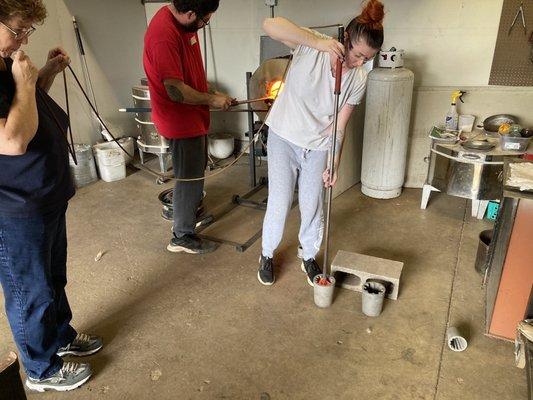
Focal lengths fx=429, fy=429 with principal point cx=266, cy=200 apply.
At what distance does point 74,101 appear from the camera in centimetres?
407

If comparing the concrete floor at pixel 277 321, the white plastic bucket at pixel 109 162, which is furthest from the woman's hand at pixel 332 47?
the white plastic bucket at pixel 109 162

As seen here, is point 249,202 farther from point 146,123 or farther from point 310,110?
point 310,110

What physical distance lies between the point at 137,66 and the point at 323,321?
3638mm

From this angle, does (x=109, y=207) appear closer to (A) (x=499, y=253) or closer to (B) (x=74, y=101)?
(B) (x=74, y=101)

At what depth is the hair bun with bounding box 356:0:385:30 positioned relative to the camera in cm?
175

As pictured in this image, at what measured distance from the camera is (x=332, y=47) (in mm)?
1786

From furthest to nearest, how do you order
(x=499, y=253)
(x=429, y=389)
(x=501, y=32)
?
1. (x=501, y=32)
2. (x=499, y=253)
3. (x=429, y=389)

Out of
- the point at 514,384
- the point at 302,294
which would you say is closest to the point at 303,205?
the point at 302,294

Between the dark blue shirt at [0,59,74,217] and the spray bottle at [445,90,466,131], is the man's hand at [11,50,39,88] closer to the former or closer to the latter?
the dark blue shirt at [0,59,74,217]

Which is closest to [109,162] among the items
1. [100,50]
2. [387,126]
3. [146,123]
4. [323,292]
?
[146,123]

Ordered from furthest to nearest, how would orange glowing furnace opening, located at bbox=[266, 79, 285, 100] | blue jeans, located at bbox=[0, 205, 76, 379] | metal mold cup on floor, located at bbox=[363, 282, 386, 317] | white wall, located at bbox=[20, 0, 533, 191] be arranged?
1. white wall, located at bbox=[20, 0, 533, 191]
2. orange glowing furnace opening, located at bbox=[266, 79, 285, 100]
3. metal mold cup on floor, located at bbox=[363, 282, 386, 317]
4. blue jeans, located at bbox=[0, 205, 76, 379]

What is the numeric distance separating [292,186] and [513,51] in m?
2.25

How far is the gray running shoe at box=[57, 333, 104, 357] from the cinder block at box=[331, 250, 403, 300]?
1265 mm

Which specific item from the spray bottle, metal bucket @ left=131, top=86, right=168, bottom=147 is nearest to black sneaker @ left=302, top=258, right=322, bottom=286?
the spray bottle
